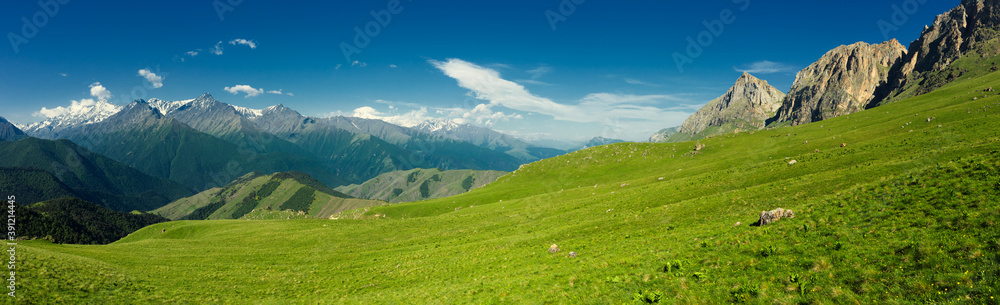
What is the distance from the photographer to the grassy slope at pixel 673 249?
1381 cm

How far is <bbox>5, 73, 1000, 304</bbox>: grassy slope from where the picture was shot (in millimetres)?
13812

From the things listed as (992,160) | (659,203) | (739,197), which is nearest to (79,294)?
(659,203)

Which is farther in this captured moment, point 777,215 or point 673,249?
point 777,215

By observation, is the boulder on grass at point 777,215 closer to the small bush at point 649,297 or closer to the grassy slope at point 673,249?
the grassy slope at point 673,249

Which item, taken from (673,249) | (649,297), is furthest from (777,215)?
(649,297)

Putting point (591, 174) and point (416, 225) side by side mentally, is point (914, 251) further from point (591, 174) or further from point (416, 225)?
point (591, 174)

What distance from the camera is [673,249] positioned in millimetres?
22375

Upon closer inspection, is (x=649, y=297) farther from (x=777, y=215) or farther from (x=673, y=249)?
(x=777, y=215)

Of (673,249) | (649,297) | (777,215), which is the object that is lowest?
(649,297)

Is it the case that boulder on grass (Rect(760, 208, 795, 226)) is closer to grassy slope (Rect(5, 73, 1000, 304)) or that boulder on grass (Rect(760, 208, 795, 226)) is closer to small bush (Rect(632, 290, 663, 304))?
grassy slope (Rect(5, 73, 1000, 304))

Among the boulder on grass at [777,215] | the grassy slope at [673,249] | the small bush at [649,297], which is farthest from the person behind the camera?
the boulder on grass at [777,215]

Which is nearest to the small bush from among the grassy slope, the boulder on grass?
the grassy slope

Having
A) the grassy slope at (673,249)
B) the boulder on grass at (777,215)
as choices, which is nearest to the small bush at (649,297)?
the grassy slope at (673,249)

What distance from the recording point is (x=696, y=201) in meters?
35.6
